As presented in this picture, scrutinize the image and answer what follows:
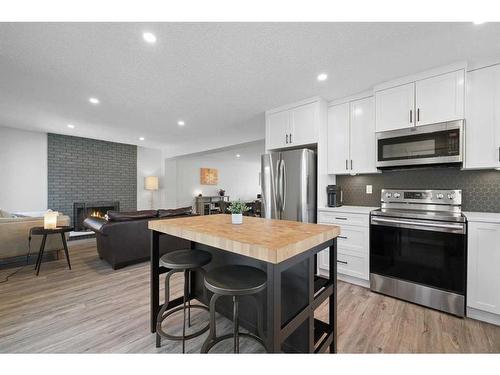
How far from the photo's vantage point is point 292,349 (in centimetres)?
148

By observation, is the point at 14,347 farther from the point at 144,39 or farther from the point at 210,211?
the point at 210,211

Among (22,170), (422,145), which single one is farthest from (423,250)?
(22,170)

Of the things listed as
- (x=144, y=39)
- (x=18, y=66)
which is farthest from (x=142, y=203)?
(x=144, y=39)

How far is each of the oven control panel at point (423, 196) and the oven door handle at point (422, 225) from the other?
459mm

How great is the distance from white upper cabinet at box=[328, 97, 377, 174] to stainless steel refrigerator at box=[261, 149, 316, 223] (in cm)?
34

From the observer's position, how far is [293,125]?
326cm

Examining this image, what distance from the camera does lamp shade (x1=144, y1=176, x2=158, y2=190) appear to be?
6.49 m

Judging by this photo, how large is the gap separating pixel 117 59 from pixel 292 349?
2.91m

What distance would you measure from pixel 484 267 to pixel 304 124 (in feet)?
7.88

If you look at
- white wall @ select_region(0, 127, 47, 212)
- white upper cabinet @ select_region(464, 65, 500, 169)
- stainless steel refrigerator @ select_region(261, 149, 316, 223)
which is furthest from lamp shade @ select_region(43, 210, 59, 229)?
white upper cabinet @ select_region(464, 65, 500, 169)

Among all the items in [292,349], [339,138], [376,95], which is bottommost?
[292,349]

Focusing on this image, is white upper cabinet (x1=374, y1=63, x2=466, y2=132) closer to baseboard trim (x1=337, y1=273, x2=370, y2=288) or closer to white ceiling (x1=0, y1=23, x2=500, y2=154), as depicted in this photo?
white ceiling (x1=0, y1=23, x2=500, y2=154)
